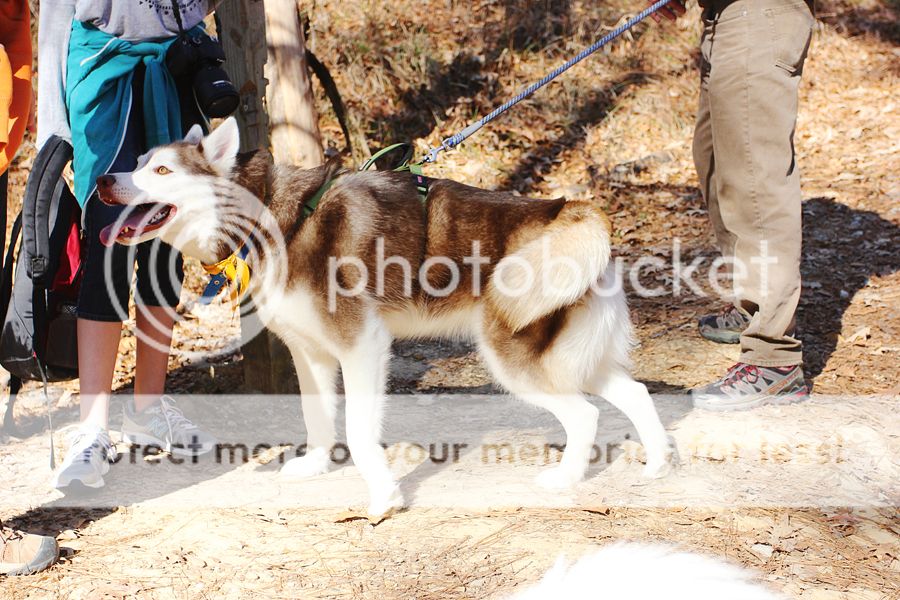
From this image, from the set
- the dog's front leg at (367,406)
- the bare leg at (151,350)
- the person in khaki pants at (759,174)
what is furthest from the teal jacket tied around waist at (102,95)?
the person in khaki pants at (759,174)

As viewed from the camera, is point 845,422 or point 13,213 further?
point 13,213

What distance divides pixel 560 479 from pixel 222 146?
1811 millimetres

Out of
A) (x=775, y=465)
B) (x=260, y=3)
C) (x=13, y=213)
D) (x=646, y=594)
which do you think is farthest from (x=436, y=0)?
(x=646, y=594)

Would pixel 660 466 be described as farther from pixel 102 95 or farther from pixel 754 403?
pixel 102 95

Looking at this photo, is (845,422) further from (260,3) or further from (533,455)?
(260,3)

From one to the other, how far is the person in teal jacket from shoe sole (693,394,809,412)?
2.66 meters

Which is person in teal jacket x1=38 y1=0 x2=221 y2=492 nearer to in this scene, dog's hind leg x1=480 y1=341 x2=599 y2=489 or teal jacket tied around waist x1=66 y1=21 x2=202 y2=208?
teal jacket tied around waist x1=66 y1=21 x2=202 y2=208

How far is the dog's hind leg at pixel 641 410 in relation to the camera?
3.49 meters

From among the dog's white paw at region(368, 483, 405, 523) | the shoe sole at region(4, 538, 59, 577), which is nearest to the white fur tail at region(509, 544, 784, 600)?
the dog's white paw at region(368, 483, 405, 523)

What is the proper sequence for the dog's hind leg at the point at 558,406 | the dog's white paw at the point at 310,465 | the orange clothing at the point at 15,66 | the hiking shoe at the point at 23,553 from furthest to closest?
1. the dog's white paw at the point at 310,465
2. the dog's hind leg at the point at 558,406
3. the hiking shoe at the point at 23,553
4. the orange clothing at the point at 15,66

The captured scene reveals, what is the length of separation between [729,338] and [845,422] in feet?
3.55

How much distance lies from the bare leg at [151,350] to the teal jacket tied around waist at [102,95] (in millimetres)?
601

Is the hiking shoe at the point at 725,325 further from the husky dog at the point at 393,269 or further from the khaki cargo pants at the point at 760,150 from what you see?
the husky dog at the point at 393,269

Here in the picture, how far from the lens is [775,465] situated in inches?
142
